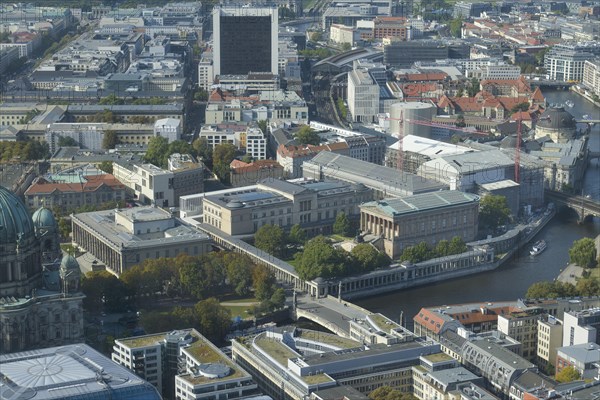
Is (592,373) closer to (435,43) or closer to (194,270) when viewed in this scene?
(194,270)

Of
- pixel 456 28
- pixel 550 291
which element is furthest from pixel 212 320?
pixel 456 28

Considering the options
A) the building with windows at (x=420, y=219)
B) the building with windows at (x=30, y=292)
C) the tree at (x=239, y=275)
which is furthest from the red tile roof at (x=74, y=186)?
the building with windows at (x=30, y=292)

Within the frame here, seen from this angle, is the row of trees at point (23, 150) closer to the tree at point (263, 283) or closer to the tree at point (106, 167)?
the tree at point (106, 167)

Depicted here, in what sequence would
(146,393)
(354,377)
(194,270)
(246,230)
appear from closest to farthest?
(146,393), (354,377), (194,270), (246,230)

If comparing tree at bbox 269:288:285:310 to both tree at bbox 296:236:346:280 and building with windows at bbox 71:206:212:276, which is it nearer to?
tree at bbox 296:236:346:280

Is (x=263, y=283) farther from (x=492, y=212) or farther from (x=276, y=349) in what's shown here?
(x=492, y=212)

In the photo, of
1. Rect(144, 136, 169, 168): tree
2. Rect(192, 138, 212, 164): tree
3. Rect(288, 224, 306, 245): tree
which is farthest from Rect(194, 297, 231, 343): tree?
Rect(192, 138, 212, 164): tree

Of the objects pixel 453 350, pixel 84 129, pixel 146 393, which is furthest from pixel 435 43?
pixel 146 393
